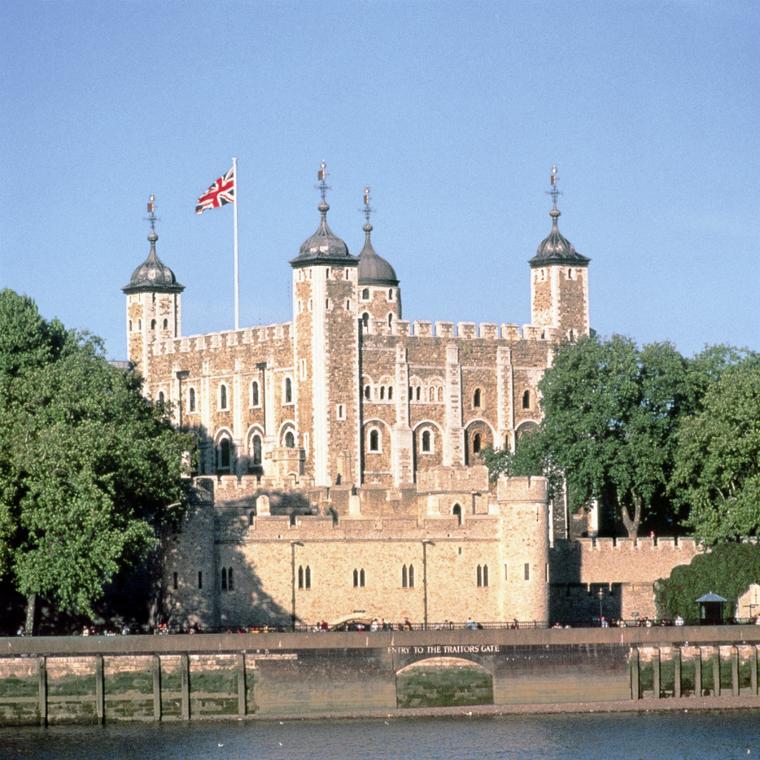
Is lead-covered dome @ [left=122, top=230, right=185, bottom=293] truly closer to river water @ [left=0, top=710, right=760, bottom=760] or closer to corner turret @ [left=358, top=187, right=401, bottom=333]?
corner turret @ [left=358, top=187, right=401, bottom=333]

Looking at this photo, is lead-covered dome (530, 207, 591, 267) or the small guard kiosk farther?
lead-covered dome (530, 207, 591, 267)

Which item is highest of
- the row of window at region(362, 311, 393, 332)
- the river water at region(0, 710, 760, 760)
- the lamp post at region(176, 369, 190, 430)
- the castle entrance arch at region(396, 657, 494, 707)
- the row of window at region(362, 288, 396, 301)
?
→ the row of window at region(362, 288, 396, 301)

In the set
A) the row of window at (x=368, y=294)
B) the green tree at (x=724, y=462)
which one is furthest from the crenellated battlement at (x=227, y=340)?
the green tree at (x=724, y=462)

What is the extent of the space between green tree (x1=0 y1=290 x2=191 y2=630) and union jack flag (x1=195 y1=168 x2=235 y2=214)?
2717cm

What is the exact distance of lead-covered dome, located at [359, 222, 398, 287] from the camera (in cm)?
13938

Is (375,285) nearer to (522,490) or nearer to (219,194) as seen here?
(219,194)

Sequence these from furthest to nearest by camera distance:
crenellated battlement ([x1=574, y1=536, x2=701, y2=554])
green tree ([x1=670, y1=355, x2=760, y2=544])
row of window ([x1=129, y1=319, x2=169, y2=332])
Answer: row of window ([x1=129, y1=319, x2=169, y2=332]) < crenellated battlement ([x1=574, y1=536, x2=701, y2=554]) < green tree ([x1=670, y1=355, x2=760, y2=544])

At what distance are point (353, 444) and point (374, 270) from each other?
1786 cm

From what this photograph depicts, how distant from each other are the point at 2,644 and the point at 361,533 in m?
15.6

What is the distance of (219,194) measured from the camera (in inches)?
4966

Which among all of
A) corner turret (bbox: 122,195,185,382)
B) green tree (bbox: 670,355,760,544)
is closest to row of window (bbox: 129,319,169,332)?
corner turret (bbox: 122,195,185,382)

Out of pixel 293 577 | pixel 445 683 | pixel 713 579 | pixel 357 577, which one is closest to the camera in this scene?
pixel 445 683

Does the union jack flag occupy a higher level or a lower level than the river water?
higher

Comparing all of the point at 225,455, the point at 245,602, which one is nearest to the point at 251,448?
the point at 225,455
